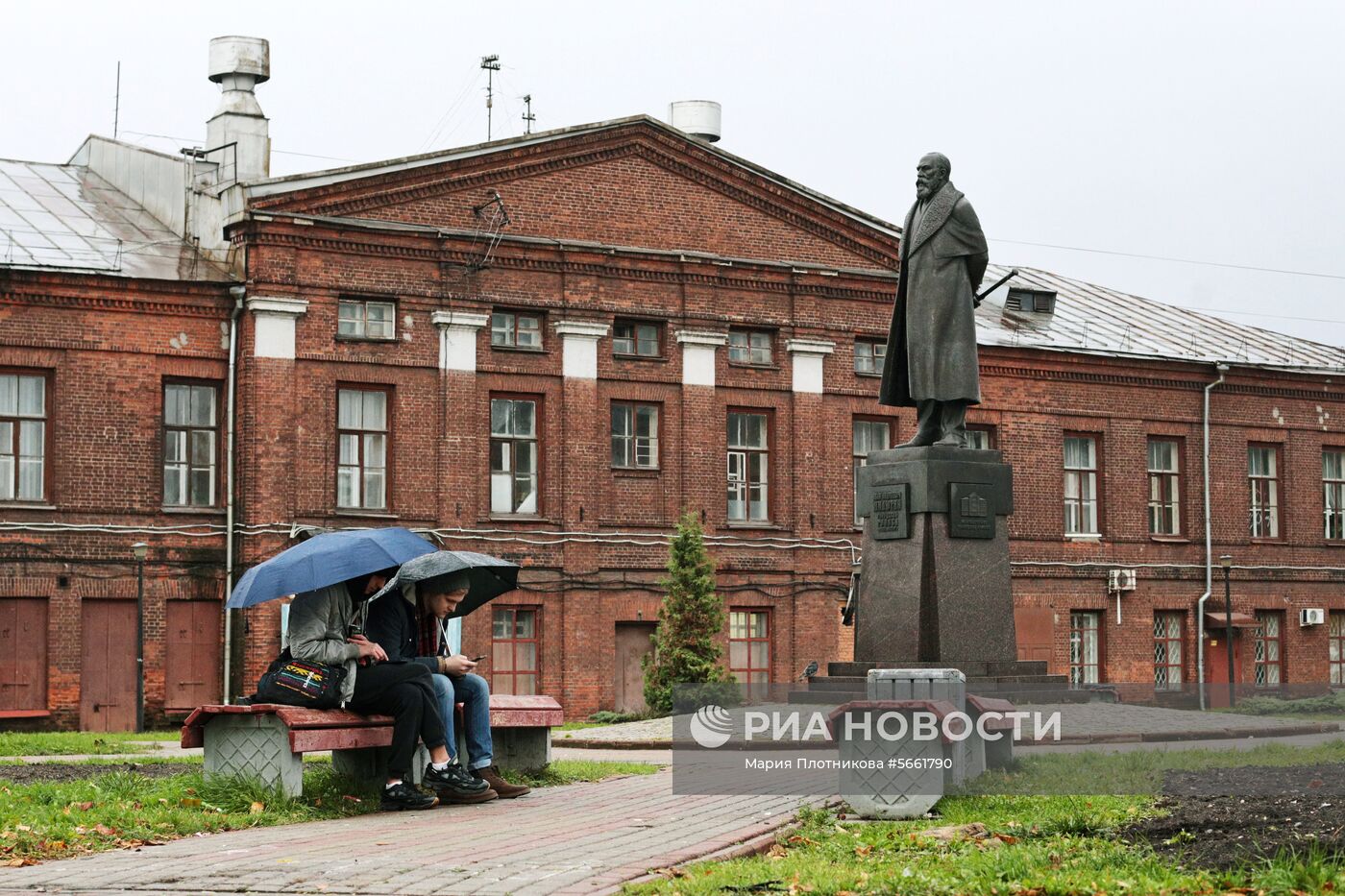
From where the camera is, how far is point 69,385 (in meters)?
28.2

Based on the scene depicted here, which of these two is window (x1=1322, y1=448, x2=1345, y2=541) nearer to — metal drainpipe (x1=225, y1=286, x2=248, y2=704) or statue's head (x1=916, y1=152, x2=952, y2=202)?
metal drainpipe (x1=225, y1=286, x2=248, y2=704)

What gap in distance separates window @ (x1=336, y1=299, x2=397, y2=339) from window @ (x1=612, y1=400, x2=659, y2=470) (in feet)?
14.0

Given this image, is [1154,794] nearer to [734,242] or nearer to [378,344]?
[378,344]

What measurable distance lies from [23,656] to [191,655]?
8.15 feet

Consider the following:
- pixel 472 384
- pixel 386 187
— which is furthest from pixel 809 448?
pixel 386 187

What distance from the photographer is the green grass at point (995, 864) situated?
7230 mm

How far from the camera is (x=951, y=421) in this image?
14.0 metres

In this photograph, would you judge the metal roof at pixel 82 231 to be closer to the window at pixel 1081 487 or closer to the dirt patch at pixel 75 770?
the dirt patch at pixel 75 770

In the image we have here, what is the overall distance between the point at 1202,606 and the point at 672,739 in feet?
64.5

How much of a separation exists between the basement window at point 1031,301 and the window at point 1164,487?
3586 millimetres

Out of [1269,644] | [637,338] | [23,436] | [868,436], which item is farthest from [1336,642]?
[23,436]

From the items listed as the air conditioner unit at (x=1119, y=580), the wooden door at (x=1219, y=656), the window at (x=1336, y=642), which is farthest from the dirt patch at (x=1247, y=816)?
the window at (x=1336, y=642)

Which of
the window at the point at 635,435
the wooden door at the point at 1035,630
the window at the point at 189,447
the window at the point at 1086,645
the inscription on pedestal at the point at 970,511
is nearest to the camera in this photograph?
the inscription on pedestal at the point at 970,511

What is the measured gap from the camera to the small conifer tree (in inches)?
1132
